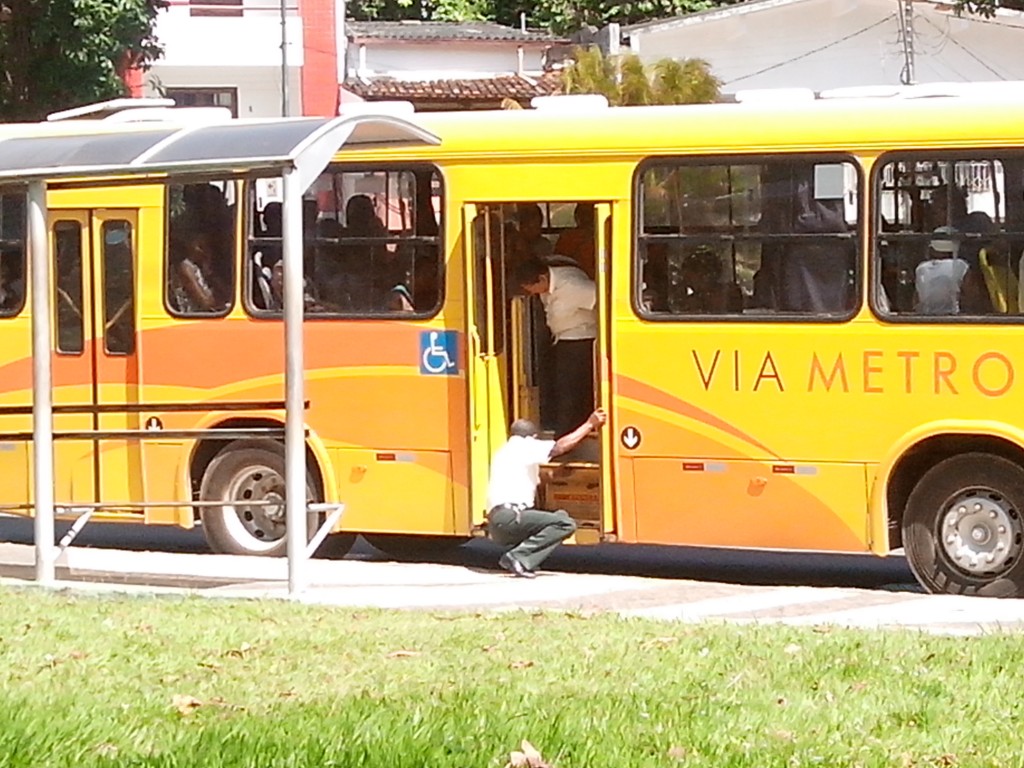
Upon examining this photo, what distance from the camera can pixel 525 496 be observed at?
43.0 feet

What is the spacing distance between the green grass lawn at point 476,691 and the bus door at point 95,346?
3767 millimetres

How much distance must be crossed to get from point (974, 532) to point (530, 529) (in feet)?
8.91

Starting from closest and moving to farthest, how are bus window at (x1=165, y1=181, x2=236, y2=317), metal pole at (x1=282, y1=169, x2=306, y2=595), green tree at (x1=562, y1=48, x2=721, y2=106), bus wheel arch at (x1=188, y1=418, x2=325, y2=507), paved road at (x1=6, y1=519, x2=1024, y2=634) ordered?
1. paved road at (x1=6, y1=519, x2=1024, y2=634)
2. metal pole at (x1=282, y1=169, x2=306, y2=595)
3. bus wheel arch at (x1=188, y1=418, x2=325, y2=507)
4. bus window at (x1=165, y1=181, x2=236, y2=317)
5. green tree at (x1=562, y1=48, x2=721, y2=106)

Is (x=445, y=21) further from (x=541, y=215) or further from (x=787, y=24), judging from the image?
(x=541, y=215)

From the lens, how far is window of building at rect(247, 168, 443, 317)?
44.7 ft

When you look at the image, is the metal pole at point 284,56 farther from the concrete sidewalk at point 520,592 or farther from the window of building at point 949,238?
the window of building at point 949,238

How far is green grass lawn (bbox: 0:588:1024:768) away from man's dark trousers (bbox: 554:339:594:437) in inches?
116

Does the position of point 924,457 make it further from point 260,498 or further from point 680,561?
point 260,498

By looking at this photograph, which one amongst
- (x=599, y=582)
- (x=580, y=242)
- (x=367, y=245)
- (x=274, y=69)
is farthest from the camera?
(x=274, y=69)

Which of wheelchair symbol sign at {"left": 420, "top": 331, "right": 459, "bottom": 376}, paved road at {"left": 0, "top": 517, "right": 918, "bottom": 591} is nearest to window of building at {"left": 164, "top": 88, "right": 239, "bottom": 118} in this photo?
paved road at {"left": 0, "top": 517, "right": 918, "bottom": 591}

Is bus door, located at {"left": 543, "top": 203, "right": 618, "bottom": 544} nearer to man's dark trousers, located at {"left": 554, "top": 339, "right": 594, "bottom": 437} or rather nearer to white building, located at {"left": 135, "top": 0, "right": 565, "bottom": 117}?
man's dark trousers, located at {"left": 554, "top": 339, "right": 594, "bottom": 437}

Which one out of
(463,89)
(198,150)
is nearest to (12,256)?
(198,150)

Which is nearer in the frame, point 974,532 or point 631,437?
point 974,532

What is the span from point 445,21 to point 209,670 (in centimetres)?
4175
